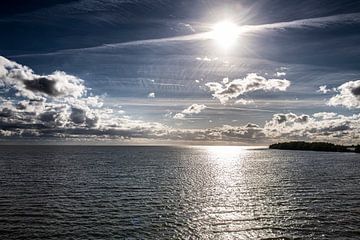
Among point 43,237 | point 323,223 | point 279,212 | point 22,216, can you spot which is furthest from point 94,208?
point 323,223

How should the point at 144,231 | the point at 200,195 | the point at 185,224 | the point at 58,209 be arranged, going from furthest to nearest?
the point at 200,195
the point at 58,209
the point at 185,224
the point at 144,231

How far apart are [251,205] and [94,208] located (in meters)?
26.4

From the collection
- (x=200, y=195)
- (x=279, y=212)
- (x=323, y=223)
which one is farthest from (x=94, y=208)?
(x=323, y=223)

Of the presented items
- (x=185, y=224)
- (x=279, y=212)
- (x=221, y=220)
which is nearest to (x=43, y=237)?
(x=185, y=224)

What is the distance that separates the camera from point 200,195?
7156 cm

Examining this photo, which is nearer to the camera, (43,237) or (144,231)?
(43,237)

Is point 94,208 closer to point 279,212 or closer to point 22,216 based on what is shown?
point 22,216

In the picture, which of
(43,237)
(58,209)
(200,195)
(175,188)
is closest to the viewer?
(43,237)

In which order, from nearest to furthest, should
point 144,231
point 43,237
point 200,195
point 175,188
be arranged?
point 43,237 → point 144,231 → point 200,195 → point 175,188

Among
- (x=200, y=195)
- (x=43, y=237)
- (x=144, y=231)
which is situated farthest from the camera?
(x=200, y=195)

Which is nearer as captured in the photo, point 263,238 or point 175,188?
point 263,238

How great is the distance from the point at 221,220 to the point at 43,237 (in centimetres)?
2362

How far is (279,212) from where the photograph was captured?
53906 mm

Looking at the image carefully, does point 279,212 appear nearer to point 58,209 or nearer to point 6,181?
point 58,209
